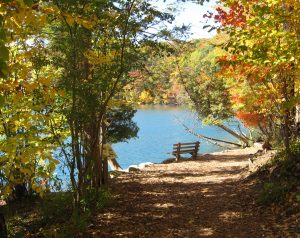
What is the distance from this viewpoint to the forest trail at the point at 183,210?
239 inches

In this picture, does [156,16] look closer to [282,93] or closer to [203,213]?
[282,93]

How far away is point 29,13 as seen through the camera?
2.94 m

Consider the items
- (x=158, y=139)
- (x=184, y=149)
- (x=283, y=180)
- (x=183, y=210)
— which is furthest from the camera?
(x=158, y=139)

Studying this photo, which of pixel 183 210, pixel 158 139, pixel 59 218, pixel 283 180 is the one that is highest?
pixel 158 139

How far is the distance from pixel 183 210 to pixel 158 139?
98.9 ft

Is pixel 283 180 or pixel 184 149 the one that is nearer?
pixel 283 180

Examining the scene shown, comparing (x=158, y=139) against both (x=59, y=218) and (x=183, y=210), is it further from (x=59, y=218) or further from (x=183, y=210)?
(x=59, y=218)

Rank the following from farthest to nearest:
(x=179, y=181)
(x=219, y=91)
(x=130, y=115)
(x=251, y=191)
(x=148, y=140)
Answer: (x=148, y=140)
(x=219, y=91)
(x=130, y=115)
(x=179, y=181)
(x=251, y=191)

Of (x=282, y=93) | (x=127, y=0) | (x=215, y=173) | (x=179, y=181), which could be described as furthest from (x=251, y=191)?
(x=127, y=0)

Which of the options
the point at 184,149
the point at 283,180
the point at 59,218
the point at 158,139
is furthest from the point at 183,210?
the point at 158,139

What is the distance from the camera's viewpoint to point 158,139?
123ft

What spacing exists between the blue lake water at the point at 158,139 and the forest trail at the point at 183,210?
28.6 feet

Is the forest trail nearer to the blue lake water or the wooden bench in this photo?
the wooden bench

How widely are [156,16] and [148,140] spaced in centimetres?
3029
